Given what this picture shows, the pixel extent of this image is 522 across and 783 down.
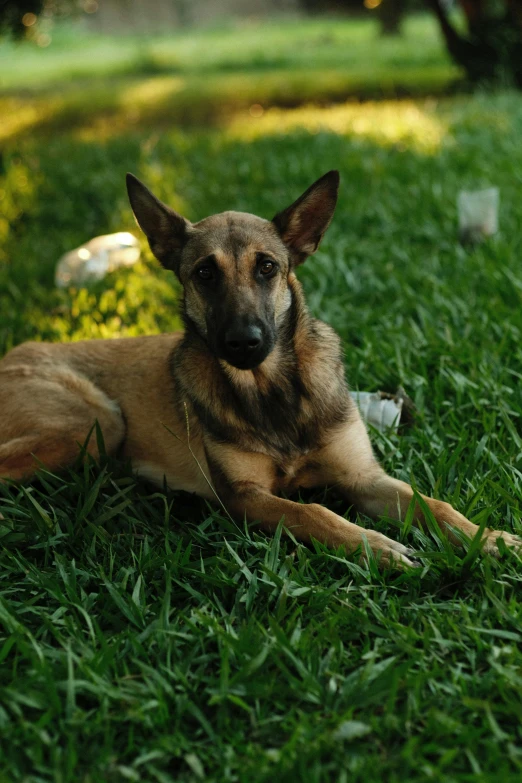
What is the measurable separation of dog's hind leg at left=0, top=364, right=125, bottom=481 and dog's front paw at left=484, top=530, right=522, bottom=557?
169 cm

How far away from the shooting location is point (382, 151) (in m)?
8.10

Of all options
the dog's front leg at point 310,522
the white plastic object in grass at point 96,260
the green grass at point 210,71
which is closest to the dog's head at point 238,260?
the dog's front leg at point 310,522

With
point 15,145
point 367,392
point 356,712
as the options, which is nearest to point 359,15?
point 15,145

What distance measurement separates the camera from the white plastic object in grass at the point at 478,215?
575 cm

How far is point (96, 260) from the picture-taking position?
594 cm

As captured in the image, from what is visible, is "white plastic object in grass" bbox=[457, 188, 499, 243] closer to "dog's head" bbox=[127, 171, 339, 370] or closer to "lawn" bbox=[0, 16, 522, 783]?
"lawn" bbox=[0, 16, 522, 783]

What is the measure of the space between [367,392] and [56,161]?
6.15 m

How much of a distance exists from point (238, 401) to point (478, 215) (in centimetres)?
320

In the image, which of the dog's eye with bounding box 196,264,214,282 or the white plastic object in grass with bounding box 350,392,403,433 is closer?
the dog's eye with bounding box 196,264,214,282

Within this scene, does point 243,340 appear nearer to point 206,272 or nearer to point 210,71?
point 206,272

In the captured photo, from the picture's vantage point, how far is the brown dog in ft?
10.2

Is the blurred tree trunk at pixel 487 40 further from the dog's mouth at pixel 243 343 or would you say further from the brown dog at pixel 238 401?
the dog's mouth at pixel 243 343

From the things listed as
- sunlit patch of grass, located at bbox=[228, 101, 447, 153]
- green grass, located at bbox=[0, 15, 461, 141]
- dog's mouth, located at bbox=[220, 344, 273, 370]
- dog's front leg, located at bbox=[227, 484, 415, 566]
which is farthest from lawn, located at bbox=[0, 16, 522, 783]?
green grass, located at bbox=[0, 15, 461, 141]

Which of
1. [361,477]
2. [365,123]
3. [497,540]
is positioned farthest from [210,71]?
[497,540]
